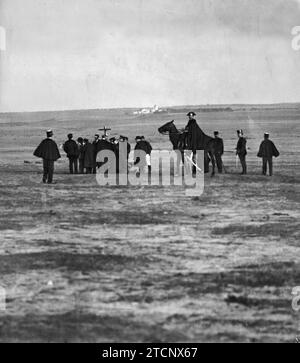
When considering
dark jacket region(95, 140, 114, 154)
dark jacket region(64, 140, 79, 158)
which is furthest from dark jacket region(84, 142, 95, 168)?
dark jacket region(64, 140, 79, 158)

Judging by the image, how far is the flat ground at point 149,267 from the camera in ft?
26.2

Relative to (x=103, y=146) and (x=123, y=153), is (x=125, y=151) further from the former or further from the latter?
(x=103, y=146)

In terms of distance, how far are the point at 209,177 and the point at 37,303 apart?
1549 centimetres

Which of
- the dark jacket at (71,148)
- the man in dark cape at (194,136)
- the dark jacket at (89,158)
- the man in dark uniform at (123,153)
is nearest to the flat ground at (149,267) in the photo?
the man in dark cape at (194,136)

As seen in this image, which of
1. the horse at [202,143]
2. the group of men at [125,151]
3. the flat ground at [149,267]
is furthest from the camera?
the group of men at [125,151]

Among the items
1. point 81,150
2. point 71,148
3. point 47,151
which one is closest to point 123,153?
point 81,150

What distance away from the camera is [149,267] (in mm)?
10750

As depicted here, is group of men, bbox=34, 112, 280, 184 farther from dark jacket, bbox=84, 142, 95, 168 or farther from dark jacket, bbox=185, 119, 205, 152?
dark jacket, bbox=185, 119, 205, 152

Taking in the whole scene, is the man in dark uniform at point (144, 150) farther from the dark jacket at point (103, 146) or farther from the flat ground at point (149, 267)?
the flat ground at point (149, 267)

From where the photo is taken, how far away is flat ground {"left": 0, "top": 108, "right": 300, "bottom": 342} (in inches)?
314

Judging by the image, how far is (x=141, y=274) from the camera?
406 inches

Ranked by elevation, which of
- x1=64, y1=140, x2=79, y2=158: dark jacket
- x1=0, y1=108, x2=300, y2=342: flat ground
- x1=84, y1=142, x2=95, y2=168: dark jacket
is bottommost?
x1=0, y1=108, x2=300, y2=342: flat ground
